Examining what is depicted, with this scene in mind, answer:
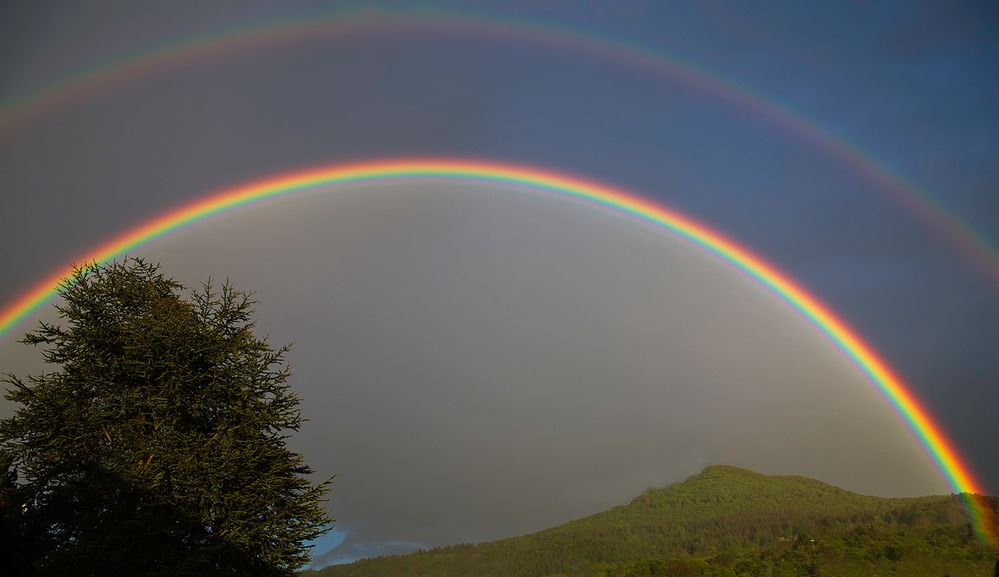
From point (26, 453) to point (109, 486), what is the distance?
508 centimetres

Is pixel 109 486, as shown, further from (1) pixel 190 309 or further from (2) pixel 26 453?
(1) pixel 190 309

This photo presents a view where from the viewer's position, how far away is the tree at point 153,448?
21.9m

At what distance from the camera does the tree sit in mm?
21922

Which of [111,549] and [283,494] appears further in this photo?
[283,494]

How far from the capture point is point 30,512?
22344mm

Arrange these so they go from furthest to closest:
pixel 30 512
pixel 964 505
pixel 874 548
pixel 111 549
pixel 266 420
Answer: pixel 964 505, pixel 874 548, pixel 266 420, pixel 30 512, pixel 111 549

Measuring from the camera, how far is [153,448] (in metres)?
23.8

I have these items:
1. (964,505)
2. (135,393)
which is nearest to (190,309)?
(135,393)

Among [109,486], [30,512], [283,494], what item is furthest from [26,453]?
[283,494]

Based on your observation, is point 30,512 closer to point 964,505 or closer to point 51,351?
point 51,351

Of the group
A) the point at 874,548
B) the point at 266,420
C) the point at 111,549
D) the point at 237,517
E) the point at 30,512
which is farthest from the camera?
the point at 874,548

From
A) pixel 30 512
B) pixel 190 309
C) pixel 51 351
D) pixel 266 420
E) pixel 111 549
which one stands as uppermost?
pixel 190 309

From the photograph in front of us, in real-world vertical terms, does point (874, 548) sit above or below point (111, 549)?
above

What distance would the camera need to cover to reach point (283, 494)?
26.3 meters
